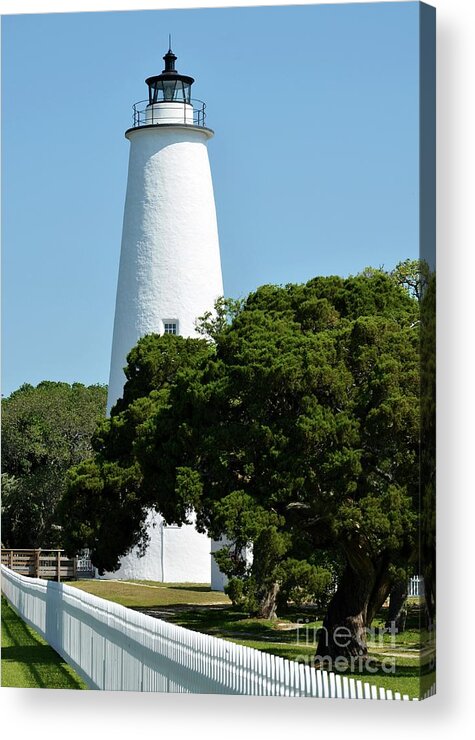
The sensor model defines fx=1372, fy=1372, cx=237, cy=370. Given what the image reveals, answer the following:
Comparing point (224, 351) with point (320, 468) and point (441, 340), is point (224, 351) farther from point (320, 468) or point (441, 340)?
point (441, 340)

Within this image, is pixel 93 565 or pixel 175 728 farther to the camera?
pixel 93 565

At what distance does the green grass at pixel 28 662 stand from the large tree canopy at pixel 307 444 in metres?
1.41

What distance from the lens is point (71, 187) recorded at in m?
10.3

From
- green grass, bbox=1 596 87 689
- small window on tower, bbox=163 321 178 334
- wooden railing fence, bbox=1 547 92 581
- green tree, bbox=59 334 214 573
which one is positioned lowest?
green grass, bbox=1 596 87 689

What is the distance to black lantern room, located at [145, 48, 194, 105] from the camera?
9674mm

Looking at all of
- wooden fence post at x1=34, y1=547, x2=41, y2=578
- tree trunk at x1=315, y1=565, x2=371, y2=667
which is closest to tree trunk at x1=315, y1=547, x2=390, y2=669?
tree trunk at x1=315, y1=565, x2=371, y2=667

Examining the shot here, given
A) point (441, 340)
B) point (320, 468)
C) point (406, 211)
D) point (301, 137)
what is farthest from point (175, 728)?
point (301, 137)

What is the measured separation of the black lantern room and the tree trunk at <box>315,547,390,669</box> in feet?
12.2

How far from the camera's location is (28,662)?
10094mm

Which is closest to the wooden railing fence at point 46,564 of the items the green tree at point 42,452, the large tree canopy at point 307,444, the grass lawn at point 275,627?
the green tree at point 42,452

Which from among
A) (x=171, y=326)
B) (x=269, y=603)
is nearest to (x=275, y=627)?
(x=269, y=603)

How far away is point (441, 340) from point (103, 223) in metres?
4.02

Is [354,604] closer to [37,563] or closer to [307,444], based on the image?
[307,444]

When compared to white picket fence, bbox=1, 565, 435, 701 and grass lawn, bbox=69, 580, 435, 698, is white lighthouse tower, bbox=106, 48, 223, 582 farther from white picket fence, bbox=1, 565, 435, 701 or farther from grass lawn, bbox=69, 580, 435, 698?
white picket fence, bbox=1, 565, 435, 701
